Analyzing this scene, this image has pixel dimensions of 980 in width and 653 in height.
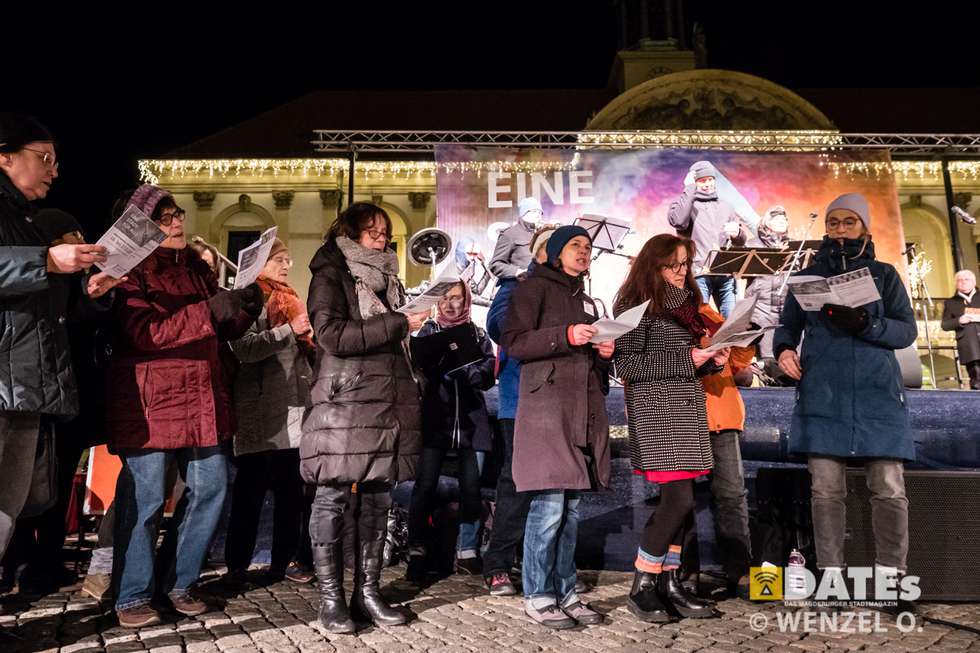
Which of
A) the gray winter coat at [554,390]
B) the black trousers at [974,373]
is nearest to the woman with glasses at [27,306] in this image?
the gray winter coat at [554,390]

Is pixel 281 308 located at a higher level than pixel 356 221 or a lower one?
lower

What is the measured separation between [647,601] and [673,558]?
0.30m

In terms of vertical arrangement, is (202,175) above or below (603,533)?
above

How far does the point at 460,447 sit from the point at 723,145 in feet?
34.6

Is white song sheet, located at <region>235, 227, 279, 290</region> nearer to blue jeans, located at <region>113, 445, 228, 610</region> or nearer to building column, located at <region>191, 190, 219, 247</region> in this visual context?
blue jeans, located at <region>113, 445, 228, 610</region>

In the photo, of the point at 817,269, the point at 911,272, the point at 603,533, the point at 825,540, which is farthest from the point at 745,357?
the point at 911,272

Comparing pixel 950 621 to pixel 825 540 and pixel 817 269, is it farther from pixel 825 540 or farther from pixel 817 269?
pixel 817 269

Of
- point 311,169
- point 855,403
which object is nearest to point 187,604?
point 855,403

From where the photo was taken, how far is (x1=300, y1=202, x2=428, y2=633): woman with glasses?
3457 mm

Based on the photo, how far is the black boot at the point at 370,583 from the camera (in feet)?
11.6

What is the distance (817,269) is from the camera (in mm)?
4250

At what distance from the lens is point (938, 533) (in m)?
4.02

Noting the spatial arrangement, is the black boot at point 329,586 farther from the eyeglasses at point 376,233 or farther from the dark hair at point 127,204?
the dark hair at point 127,204

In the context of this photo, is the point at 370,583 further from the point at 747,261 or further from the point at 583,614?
the point at 747,261
